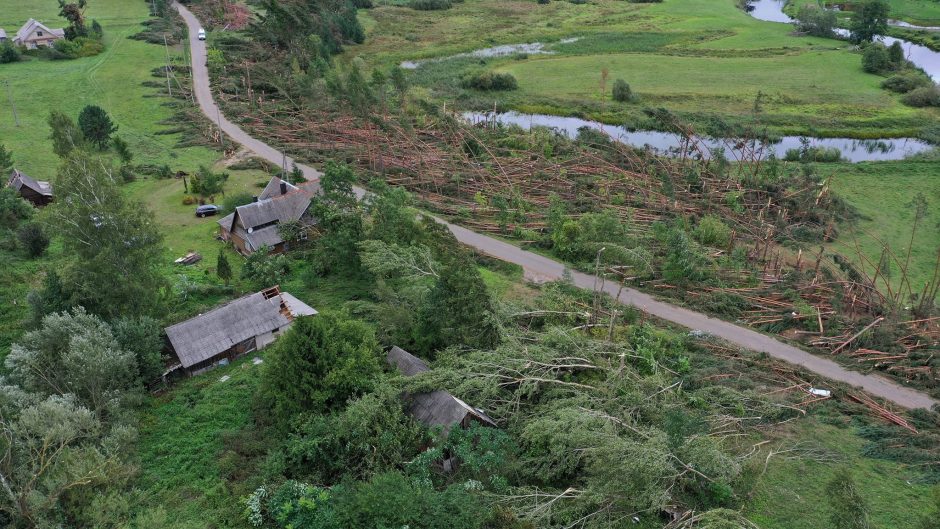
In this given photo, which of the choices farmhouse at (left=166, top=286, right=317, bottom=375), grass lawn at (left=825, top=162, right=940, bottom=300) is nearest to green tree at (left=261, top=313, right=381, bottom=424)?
farmhouse at (left=166, top=286, right=317, bottom=375)

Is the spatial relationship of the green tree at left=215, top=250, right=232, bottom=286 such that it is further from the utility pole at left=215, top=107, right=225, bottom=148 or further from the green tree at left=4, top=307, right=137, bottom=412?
the utility pole at left=215, top=107, right=225, bottom=148

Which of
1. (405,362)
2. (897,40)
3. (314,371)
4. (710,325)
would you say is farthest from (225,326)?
(897,40)

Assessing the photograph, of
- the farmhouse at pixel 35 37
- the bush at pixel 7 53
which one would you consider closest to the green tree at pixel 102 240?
the bush at pixel 7 53

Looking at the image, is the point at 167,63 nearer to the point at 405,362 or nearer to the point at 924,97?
the point at 405,362

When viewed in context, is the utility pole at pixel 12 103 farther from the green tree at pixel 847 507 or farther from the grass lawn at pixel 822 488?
the green tree at pixel 847 507

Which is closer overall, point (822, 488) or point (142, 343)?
point (822, 488)
